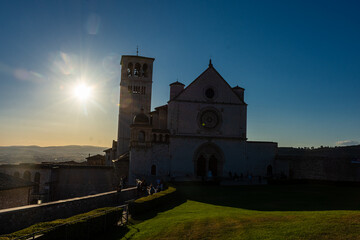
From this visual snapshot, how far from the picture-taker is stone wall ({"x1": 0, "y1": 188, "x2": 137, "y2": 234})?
13297 millimetres

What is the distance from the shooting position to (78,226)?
13.4m

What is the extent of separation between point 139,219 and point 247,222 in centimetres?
761

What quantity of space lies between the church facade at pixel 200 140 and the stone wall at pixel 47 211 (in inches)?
637

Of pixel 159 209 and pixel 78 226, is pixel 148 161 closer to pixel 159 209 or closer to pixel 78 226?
pixel 159 209

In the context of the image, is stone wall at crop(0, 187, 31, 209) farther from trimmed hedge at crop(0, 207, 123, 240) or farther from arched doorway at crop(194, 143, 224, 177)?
arched doorway at crop(194, 143, 224, 177)

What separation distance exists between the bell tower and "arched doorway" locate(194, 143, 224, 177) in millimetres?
13998

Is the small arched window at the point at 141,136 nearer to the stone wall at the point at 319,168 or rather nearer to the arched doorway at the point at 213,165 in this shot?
the arched doorway at the point at 213,165

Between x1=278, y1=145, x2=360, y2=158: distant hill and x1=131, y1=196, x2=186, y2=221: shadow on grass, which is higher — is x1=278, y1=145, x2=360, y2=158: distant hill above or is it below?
above

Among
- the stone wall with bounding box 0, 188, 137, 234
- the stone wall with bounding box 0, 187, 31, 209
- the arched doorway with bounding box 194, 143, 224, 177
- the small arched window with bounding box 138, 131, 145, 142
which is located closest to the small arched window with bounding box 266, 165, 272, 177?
the arched doorway with bounding box 194, 143, 224, 177

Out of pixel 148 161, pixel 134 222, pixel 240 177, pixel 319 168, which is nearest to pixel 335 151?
pixel 319 168

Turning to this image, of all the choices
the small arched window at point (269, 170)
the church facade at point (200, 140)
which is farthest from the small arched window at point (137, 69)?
the small arched window at point (269, 170)

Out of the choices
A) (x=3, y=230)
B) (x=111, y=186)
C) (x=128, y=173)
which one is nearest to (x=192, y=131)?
(x=128, y=173)

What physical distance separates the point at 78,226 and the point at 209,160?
30.2m

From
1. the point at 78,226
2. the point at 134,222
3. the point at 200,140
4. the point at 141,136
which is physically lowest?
the point at 134,222
